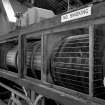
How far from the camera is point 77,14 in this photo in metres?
0.81

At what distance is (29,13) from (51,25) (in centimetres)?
67

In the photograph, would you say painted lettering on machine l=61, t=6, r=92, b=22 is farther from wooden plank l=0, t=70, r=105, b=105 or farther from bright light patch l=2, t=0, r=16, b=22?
bright light patch l=2, t=0, r=16, b=22

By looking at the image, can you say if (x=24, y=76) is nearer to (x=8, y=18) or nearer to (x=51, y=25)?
(x=51, y=25)

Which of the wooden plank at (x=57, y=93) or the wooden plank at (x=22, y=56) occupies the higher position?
the wooden plank at (x=22, y=56)

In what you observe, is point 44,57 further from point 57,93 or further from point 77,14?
point 77,14

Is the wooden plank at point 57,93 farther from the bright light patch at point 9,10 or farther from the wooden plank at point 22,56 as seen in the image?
the bright light patch at point 9,10

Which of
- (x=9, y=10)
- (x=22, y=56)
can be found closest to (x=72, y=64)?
(x=22, y=56)

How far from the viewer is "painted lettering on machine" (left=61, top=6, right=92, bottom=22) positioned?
0.75 m

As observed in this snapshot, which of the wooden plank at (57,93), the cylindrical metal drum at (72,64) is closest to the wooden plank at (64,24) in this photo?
the cylindrical metal drum at (72,64)

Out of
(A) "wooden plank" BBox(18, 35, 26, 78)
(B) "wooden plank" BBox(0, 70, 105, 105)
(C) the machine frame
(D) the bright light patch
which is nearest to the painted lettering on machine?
(C) the machine frame

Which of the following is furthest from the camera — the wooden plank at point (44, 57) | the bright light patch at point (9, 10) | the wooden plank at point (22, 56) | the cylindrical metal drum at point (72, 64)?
the bright light patch at point (9, 10)

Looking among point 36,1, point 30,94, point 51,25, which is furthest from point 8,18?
point 51,25

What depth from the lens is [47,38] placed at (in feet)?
3.64

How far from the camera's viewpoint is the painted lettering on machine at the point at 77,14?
29.6 inches
